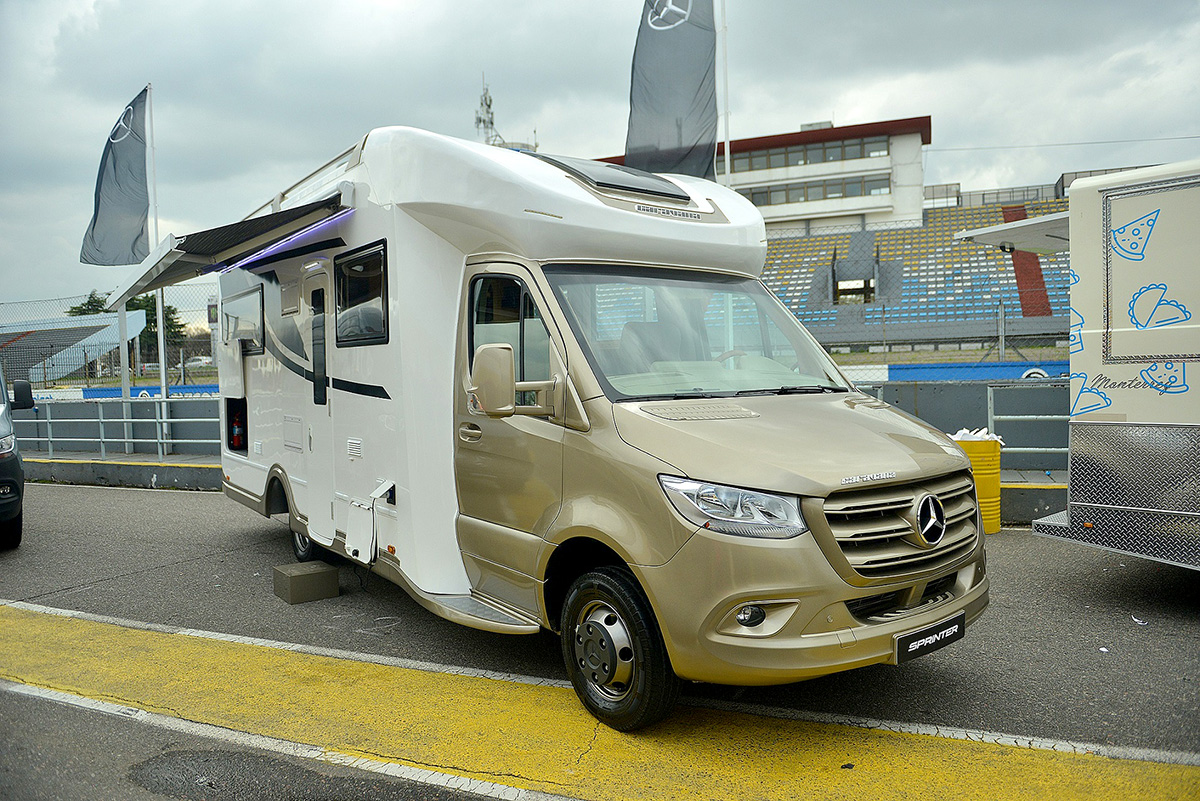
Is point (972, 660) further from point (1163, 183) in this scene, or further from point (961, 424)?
point (961, 424)

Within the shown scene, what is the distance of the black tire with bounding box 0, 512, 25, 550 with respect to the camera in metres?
8.45

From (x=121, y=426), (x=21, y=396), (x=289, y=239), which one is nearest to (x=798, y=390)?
(x=289, y=239)

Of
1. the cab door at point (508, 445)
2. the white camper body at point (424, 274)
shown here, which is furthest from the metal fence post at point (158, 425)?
the cab door at point (508, 445)

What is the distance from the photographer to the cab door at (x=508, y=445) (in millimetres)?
4293

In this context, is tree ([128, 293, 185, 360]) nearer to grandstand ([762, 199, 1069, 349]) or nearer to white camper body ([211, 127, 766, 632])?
white camper body ([211, 127, 766, 632])

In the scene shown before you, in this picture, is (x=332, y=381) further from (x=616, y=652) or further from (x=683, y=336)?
(x=616, y=652)

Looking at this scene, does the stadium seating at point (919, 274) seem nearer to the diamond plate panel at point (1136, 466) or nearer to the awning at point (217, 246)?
the diamond plate panel at point (1136, 466)

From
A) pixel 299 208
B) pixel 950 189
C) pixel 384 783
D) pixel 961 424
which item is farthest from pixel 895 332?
pixel 950 189

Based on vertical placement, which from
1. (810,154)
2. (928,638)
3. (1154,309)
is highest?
(810,154)

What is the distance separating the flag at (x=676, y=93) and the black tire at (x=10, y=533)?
7.94 m

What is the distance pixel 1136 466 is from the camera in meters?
5.41

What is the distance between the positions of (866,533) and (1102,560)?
14.9 feet

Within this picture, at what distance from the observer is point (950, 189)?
62.1 m

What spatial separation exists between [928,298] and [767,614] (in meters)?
32.3
